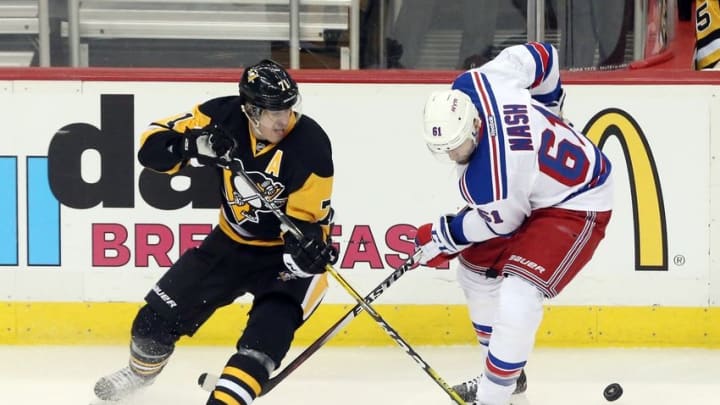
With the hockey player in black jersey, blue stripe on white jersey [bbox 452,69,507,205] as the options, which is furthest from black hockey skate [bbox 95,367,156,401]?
blue stripe on white jersey [bbox 452,69,507,205]

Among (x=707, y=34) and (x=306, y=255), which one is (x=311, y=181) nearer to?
(x=306, y=255)

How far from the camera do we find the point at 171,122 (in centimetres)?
327

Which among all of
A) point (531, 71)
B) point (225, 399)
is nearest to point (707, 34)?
point (531, 71)

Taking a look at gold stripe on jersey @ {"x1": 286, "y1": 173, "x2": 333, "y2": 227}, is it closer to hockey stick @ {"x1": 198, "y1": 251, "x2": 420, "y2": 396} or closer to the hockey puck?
hockey stick @ {"x1": 198, "y1": 251, "x2": 420, "y2": 396}

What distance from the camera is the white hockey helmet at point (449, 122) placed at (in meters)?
2.91

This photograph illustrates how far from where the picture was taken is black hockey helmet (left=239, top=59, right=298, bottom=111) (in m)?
3.02

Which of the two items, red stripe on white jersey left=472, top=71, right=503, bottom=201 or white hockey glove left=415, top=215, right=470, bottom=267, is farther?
white hockey glove left=415, top=215, right=470, bottom=267

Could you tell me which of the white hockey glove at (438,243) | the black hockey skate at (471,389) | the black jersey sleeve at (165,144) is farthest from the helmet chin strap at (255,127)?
the black hockey skate at (471,389)

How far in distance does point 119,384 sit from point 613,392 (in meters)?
1.39

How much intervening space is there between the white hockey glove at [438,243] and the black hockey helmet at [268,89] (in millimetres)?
511

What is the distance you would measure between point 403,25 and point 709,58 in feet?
4.90

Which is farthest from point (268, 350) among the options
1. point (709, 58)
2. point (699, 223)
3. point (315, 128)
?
point (709, 58)

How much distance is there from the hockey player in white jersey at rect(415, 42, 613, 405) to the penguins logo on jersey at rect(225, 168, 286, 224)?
0.45 m

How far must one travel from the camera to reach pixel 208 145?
121 inches
